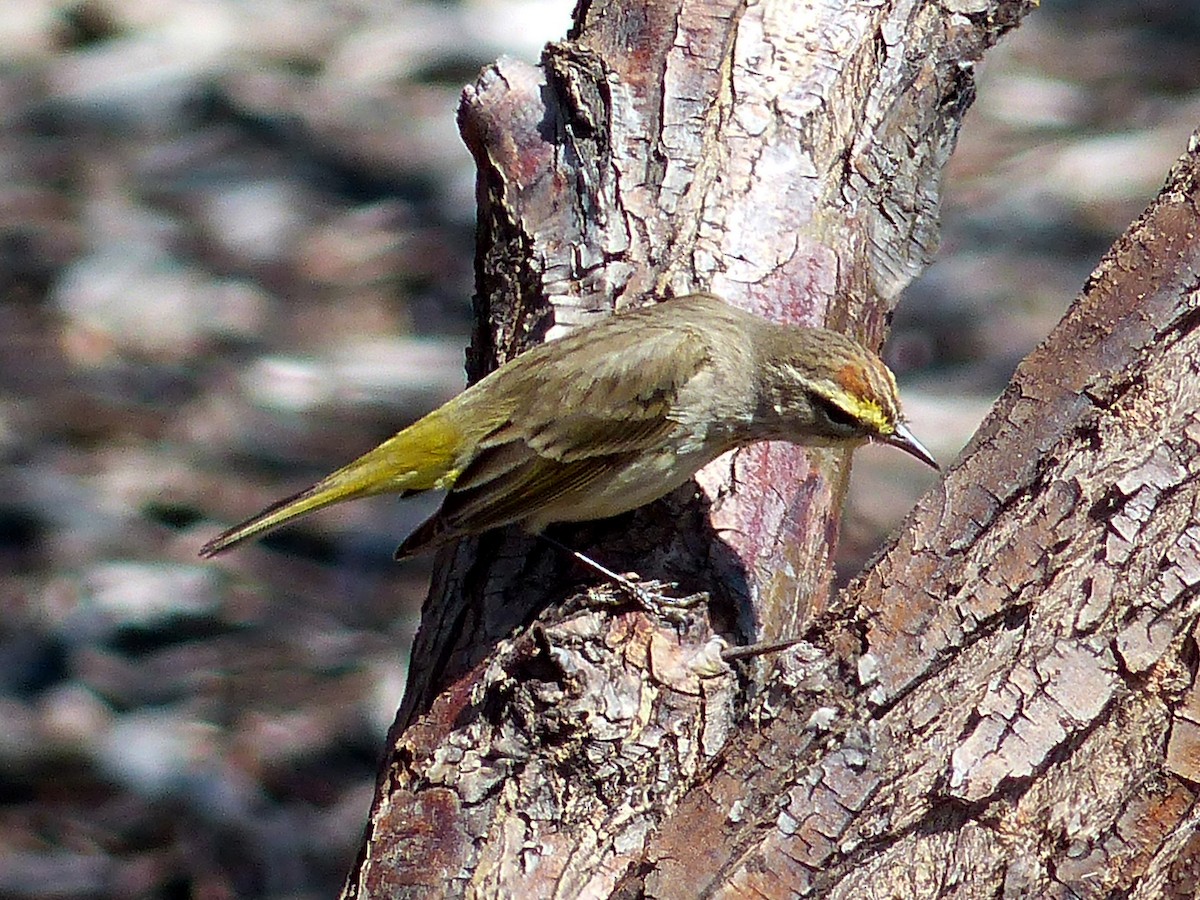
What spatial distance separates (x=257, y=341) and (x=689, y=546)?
143 inches

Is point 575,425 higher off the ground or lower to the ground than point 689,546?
higher

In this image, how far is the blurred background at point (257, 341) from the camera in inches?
227

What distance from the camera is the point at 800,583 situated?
4.05 meters

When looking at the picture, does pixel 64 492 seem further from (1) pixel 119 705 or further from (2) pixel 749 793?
(2) pixel 749 793

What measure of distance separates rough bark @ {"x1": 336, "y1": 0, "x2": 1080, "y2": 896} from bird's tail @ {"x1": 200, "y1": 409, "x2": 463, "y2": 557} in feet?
0.79

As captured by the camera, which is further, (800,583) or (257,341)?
(257,341)

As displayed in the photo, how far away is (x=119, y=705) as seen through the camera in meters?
5.93

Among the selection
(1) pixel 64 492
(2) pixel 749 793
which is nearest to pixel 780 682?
(2) pixel 749 793

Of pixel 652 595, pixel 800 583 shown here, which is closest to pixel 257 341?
pixel 800 583

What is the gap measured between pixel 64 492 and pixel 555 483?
2.84 meters

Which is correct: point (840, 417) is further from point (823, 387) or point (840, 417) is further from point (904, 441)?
point (904, 441)

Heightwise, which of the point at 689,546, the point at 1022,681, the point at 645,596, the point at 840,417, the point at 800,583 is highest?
the point at 840,417

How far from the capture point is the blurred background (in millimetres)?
5777

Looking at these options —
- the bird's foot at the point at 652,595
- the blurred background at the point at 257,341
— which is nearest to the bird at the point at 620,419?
the bird's foot at the point at 652,595
